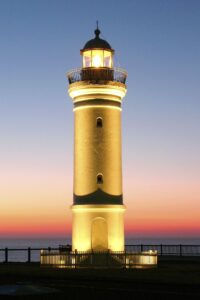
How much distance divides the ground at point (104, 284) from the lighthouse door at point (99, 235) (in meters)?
5.39

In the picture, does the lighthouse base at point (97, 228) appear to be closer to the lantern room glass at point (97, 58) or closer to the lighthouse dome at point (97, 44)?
the lantern room glass at point (97, 58)

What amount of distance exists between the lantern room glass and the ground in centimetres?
1328

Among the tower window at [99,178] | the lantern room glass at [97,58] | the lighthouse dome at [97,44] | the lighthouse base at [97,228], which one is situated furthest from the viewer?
the lantern room glass at [97,58]

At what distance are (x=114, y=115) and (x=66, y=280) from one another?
1377cm

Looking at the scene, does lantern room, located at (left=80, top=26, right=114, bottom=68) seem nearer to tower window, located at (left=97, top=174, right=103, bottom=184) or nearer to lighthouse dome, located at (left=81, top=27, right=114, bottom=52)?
lighthouse dome, located at (left=81, top=27, right=114, bottom=52)

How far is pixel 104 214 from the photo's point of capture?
118 ft

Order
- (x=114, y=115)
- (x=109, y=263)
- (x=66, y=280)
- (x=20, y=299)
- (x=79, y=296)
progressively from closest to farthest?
(x=20, y=299) < (x=79, y=296) < (x=66, y=280) < (x=109, y=263) < (x=114, y=115)

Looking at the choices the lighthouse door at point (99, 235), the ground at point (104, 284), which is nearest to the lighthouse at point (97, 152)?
the lighthouse door at point (99, 235)

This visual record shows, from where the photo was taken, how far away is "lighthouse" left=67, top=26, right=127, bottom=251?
35.8 meters

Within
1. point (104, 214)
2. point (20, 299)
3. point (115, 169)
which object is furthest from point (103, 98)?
point (20, 299)

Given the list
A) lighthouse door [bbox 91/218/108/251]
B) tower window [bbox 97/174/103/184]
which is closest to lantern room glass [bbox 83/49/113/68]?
tower window [bbox 97/174/103/184]

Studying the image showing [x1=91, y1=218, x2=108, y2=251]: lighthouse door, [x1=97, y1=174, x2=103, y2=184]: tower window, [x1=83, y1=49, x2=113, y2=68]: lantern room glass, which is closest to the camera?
[x1=91, y1=218, x2=108, y2=251]: lighthouse door

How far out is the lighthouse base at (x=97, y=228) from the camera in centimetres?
3572

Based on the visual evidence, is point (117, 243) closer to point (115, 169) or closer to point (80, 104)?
point (115, 169)
